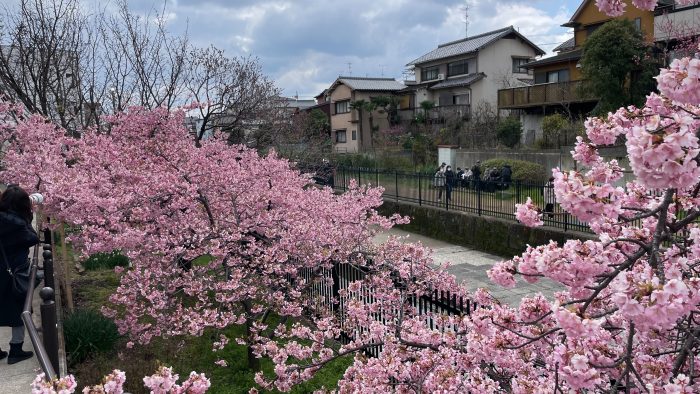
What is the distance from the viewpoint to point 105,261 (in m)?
10.0

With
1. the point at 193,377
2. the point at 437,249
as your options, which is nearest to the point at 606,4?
the point at 193,377

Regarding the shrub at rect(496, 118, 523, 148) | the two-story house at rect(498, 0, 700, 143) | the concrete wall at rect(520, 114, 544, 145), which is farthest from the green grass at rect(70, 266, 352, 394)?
the concrete wall at rect(520, 114, 544, 145)

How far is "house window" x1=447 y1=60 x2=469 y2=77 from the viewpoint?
36219 millimetres

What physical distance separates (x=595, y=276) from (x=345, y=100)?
135ft

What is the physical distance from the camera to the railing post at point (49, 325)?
158 inches

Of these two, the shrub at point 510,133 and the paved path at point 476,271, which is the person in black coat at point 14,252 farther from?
the shrub at point 510,133

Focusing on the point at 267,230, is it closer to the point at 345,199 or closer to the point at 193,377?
the point at 345,199

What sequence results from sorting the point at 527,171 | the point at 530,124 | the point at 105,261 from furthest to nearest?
the point at 530,124 < the point at 527,171 < the point at 105,261

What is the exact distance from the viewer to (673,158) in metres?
1.79

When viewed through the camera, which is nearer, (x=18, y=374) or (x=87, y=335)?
(x=18, y=374)

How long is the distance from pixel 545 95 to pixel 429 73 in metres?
15.1

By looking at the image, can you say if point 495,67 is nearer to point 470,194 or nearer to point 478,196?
point 470,194

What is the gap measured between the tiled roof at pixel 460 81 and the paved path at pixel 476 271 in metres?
20.9

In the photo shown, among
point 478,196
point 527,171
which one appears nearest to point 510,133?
point 527,171
